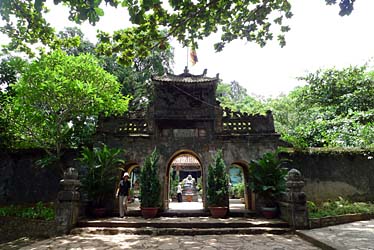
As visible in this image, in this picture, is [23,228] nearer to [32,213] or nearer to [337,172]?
[32,213]

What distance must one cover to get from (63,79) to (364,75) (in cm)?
1643

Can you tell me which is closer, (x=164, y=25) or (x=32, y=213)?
(x=164, y=25)

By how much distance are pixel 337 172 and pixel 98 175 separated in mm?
9624

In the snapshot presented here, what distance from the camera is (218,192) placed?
9.36 meters

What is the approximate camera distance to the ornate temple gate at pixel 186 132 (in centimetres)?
1088

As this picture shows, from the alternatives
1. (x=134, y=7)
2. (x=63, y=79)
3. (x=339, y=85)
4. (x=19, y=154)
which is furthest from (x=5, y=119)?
(x=339, y=85)

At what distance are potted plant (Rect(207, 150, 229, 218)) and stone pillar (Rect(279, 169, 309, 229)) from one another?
205cm

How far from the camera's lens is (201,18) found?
569 cm

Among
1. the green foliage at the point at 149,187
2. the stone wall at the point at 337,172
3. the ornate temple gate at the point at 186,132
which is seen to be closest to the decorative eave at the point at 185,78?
the ornate temple gate at the point at 186,132

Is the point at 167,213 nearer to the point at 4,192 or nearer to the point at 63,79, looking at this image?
the point at 63,79

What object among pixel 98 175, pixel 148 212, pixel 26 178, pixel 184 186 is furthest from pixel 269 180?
pixel 26 178

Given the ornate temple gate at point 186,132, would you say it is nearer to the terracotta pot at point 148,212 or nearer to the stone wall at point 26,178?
the terracotta pot at point 148,212

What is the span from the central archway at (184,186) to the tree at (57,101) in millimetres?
3551

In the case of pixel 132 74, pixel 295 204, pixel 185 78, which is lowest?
pixel 295 204
